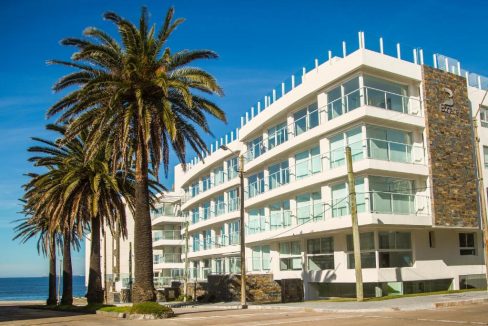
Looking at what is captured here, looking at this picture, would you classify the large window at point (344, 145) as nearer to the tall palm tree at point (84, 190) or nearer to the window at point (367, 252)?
the window at point (367, 252)

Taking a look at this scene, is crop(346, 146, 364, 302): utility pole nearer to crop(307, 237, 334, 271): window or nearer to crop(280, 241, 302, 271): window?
crop(307, 237, 334, 271): window

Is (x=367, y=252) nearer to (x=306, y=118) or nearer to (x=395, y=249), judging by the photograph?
(x=395, y=249)

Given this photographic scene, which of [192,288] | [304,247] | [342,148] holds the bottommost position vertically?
[192,288]

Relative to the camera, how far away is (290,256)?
Result: 3931 centimetres

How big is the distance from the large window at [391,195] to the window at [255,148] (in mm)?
13187

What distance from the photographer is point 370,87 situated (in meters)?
32.2

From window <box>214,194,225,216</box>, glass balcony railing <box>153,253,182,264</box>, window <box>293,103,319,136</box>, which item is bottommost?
glass balcony railing <box>153,253,182,264</box>

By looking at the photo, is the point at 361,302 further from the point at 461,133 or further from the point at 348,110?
the point at 461,133

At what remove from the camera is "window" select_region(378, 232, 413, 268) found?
3148 centimetres

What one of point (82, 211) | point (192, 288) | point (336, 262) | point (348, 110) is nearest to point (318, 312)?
point (336, 262)

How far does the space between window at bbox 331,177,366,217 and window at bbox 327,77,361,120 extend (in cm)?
422

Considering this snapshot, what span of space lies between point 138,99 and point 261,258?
21356 mm

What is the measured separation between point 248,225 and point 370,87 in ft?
57.1

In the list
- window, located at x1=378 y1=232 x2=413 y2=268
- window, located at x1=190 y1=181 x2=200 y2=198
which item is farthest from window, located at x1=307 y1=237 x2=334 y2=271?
window, located at x1=190 y1=181 x2=200 y2=198
